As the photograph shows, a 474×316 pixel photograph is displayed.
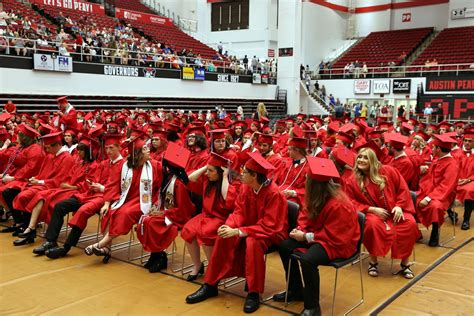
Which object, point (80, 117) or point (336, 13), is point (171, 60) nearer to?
point (80, 117)

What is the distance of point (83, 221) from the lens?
5.53 metres

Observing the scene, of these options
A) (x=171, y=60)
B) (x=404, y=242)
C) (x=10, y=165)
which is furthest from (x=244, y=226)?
(x=171, y=60)

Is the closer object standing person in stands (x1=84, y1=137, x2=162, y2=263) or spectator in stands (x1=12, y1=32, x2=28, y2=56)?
standing person in stands (x1=84, y1=137, x2=162, y2=263)

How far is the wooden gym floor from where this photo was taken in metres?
4.23

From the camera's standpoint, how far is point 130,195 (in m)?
5.47

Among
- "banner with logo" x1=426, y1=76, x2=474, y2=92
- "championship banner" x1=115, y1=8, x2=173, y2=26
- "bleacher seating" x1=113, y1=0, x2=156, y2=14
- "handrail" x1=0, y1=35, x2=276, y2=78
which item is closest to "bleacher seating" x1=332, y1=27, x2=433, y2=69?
"banner with logo" x1=426, y1=76, x2=474, y2=92

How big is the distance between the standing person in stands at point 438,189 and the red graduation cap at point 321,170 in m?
2.54

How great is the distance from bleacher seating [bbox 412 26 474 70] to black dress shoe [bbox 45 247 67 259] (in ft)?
75.5

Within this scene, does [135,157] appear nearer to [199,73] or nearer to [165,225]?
[165,225]

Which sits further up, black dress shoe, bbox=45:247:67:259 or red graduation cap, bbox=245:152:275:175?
red graduation cap, bbox=245:152:275:175

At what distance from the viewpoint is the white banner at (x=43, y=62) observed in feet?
55.3

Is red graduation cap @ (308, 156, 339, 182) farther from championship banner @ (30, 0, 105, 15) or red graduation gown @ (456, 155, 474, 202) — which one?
championship banner @ (30, 0, 105, 15)

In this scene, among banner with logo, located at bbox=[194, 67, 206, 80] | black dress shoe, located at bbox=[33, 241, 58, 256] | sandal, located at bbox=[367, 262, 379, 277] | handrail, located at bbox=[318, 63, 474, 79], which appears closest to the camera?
sandal, located at bbox=[367, 262, 379, 277]

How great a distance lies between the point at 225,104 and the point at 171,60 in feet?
12.6
